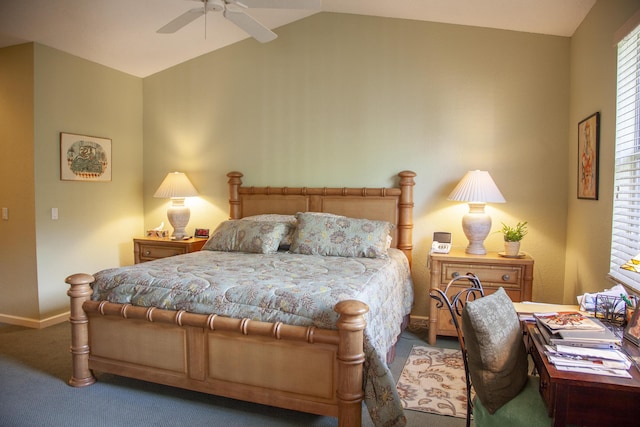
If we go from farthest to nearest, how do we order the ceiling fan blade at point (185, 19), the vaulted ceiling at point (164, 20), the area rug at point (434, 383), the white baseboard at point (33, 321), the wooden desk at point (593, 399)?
the white baseboard at point (33, 321) < the vaulted ceiling at point (164, 20) < the ceiling fan blade at point (185, 19) < the area rug at point (434, 383) < the wooden desk at point (593, 399)

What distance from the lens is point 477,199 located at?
3.55m

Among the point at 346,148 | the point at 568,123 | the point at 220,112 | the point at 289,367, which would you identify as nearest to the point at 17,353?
the point at 289,367

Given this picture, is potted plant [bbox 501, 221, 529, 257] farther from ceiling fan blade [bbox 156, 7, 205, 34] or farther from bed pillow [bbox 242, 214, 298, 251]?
ceiling fan blade [bbox 156, 7, 205, 34]

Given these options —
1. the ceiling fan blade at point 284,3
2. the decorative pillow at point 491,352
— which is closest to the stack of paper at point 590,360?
the decorative pillow at point 491,352

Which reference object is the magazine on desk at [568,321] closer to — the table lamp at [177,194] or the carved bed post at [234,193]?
the carved bed post at [234,193]

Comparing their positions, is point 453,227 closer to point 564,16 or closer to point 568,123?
point 568,123

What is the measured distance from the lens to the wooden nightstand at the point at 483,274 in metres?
3.41

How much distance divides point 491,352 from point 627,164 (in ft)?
5.55

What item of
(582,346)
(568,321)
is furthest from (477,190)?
(582,346)

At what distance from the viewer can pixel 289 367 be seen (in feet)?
7.49

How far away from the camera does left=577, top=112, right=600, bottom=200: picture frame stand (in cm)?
290

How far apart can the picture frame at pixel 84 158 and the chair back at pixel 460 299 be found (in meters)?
3.59

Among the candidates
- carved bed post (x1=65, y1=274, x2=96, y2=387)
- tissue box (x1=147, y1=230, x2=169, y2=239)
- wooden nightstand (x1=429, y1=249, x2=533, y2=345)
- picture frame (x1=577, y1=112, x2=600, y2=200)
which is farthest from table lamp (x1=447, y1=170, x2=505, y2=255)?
tissue box (x1=147, y1=230, x2=169, y2=239)

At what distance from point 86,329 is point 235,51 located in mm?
3136
